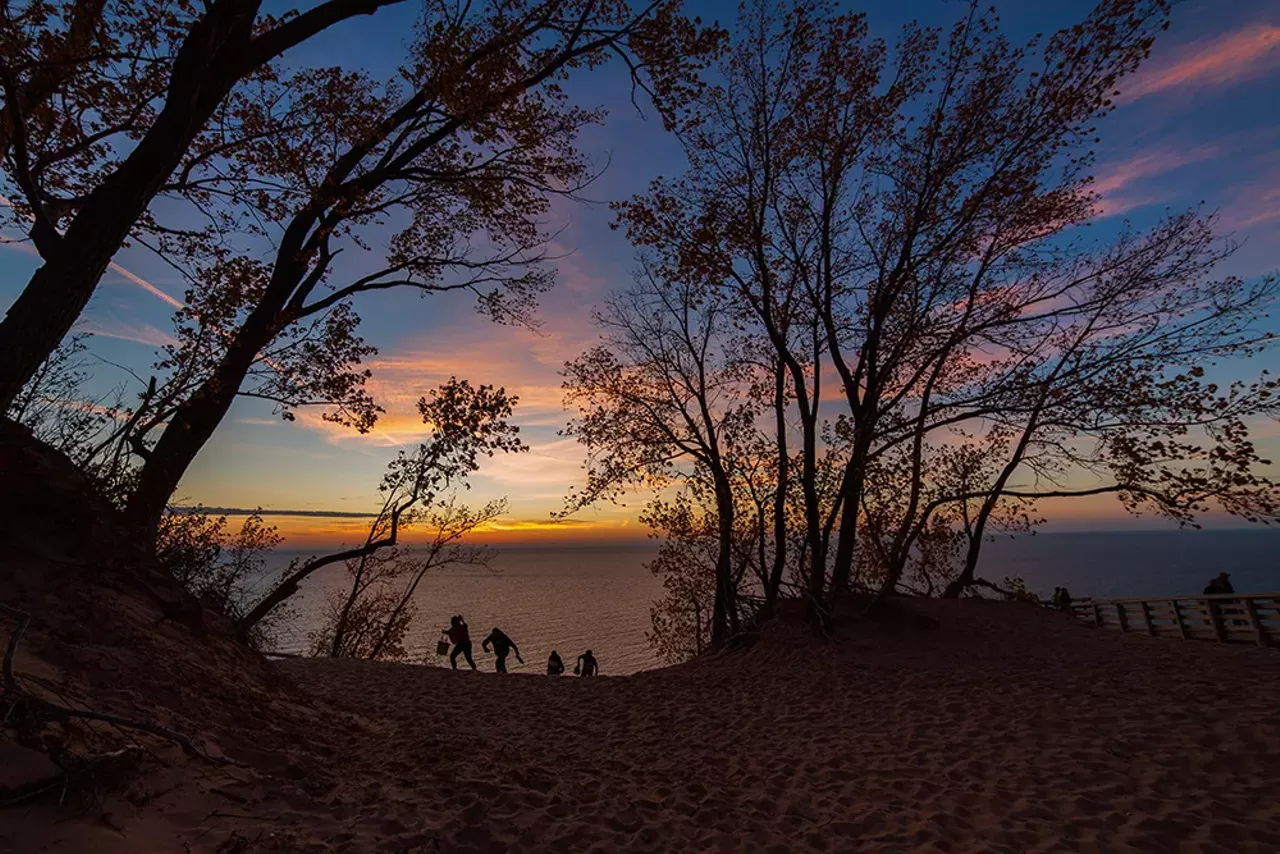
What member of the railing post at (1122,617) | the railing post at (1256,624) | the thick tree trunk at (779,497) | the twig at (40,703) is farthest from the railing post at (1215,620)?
the twig at (40,703)

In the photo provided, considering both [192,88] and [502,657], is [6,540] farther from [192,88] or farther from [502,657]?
[502,657]

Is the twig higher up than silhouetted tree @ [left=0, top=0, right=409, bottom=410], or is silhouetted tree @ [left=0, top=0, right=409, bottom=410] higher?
silhouetted tree @ [left=0, top=0, right=409, bottom=410]

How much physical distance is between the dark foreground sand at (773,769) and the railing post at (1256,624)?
1769 millimetres

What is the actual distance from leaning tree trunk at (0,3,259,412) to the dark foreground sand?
10.7 ft

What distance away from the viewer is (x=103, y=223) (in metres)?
4.39

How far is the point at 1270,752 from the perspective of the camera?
6.30m

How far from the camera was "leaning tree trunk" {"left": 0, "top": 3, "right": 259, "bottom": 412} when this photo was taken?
13.5 ft

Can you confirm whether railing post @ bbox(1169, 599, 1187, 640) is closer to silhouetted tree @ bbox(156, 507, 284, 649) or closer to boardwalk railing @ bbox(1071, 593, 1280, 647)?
boardwalk railing @ bbox(1071, 593, 1280, 647)

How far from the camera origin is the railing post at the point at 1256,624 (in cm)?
1262

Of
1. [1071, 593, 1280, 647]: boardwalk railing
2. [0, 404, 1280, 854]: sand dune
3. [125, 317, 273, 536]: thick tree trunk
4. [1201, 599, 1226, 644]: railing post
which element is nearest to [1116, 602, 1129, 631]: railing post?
[1071, 593, 1280, 647]: boardwalk railing

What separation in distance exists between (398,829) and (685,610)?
73.3 ft

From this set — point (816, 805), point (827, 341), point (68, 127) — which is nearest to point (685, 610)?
point (827, 341)

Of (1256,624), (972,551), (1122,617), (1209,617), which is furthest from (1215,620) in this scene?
(972,551)

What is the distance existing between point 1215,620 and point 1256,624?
4.06 ft
